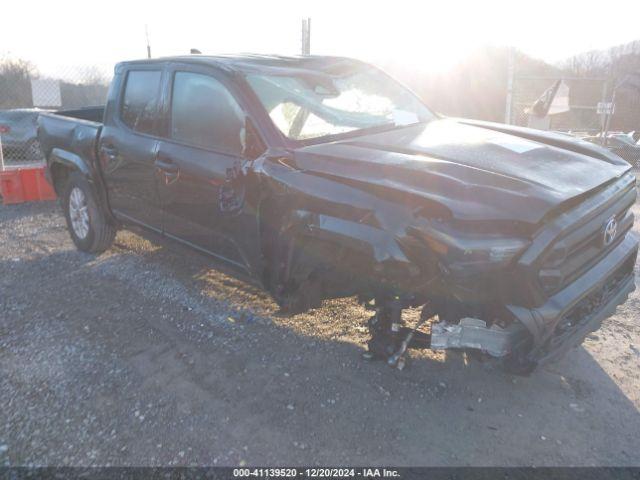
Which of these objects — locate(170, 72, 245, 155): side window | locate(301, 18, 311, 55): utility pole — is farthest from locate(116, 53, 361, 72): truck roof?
locate(301, 18, 311, 55): utility pole

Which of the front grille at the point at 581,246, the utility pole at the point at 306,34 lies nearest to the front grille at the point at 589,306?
the front grille at the point at 581,246

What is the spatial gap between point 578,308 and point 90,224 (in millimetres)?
4385

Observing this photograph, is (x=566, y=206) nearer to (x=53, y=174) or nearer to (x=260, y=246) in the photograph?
(x=260, y=246)

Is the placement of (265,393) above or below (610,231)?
below

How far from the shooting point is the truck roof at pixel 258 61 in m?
3.66

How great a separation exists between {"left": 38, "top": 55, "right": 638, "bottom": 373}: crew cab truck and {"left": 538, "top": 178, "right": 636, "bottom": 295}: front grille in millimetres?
11

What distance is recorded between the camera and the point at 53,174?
5602 mm

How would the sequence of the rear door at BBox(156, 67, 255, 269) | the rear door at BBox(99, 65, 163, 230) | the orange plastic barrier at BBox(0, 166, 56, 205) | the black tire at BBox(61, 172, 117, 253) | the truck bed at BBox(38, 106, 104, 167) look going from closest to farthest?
the rear door at BBox(156, 67, 255, 269), the rear door at BBox(99, 65, 163, 230), the truck bed at BBox(38, 106, 104, 167), the black tire at BBox(61, 172, 117, 253), the orange plastic barrier at BBox(0, 166, 56, 205)

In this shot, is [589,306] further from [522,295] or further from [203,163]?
[203,163]

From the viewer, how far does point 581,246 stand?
2.80 m

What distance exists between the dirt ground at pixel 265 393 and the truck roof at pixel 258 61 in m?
1.48

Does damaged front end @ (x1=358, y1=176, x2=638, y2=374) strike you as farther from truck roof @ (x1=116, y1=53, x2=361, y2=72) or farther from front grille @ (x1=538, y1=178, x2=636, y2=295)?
truck roof @ (x1=116, y1=53, x2=361, y2=72)

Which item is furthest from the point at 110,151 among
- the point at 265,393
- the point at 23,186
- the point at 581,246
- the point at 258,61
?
the point at 23,186

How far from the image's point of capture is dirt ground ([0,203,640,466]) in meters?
2.61
